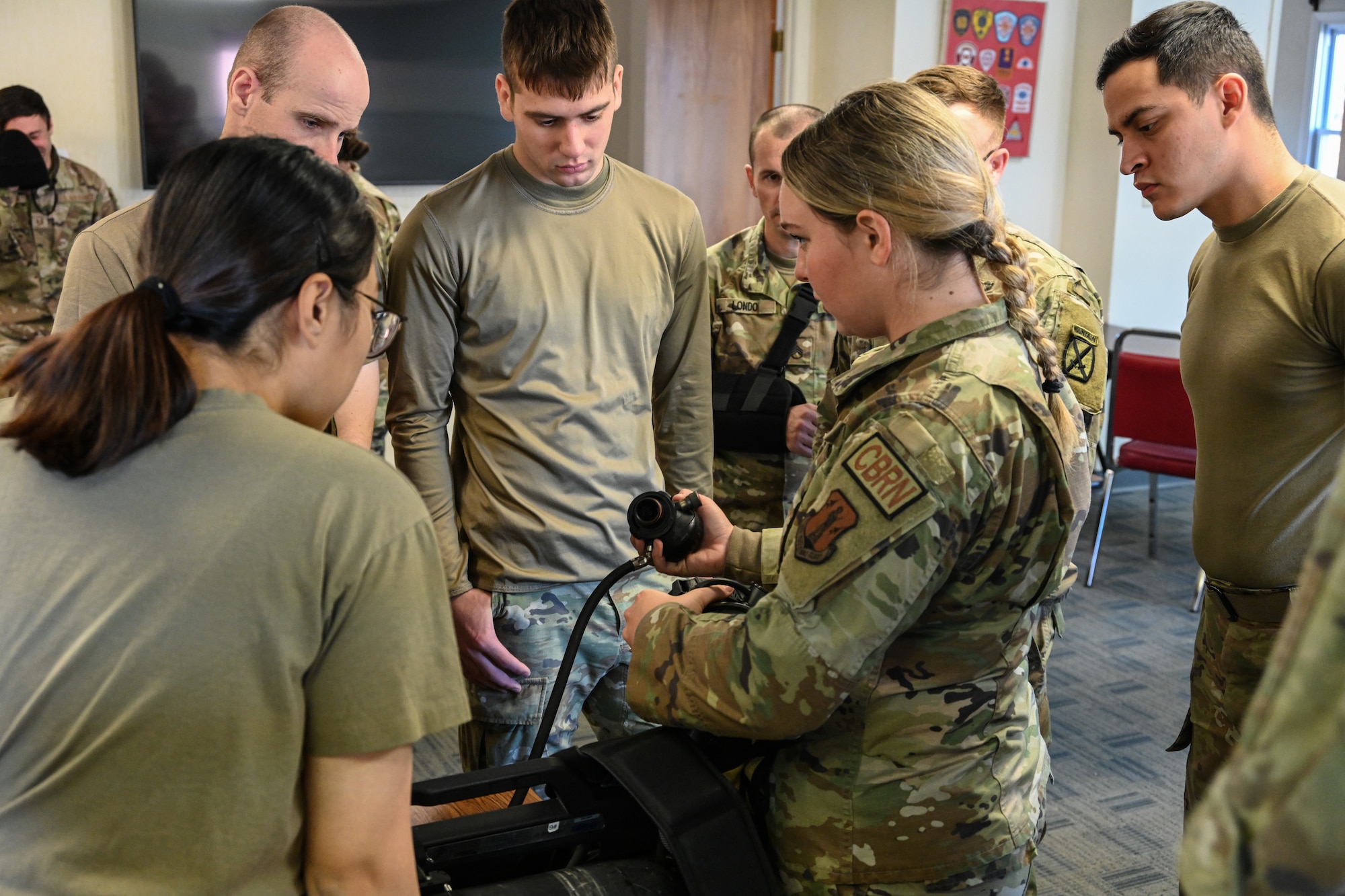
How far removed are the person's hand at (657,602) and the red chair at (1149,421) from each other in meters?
3.12

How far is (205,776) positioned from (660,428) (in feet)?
4.25

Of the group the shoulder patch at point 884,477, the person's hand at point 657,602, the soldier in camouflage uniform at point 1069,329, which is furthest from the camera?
the soldier in camouflage uniform at point 1069,329

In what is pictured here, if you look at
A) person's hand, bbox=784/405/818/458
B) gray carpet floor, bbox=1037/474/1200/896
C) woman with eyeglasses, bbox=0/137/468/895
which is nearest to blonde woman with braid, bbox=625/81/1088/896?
woman with eyeglasses, bbox=0/137/468/895

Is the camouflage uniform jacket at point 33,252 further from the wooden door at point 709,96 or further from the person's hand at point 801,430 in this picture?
the person's hand at point 801,430

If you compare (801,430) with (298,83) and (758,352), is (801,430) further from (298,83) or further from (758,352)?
(298,83)

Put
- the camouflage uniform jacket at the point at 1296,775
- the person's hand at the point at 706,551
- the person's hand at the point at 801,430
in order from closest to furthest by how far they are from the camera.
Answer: the camouflage uniform jacket at the point at 1296,775 → the person's hand at the point at 706,551 → the person's hand at the point at 801,430

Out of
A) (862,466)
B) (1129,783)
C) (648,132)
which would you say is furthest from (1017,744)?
(648,132)

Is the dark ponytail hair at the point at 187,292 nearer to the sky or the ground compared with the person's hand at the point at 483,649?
nearer to the sky

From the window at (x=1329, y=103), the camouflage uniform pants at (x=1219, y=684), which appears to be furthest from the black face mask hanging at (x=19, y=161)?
the window at (x=1329, y=103)

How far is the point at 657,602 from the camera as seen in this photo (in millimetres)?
1290

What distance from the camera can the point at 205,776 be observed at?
2.72 feet

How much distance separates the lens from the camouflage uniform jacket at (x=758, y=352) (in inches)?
94.3

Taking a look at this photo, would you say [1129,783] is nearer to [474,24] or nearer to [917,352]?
[917,352]

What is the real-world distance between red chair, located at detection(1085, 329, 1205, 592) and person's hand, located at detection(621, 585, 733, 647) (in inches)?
123
